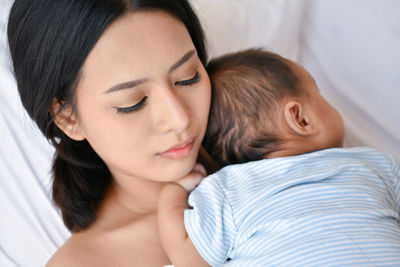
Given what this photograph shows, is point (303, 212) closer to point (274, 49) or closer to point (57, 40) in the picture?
point (57, 40)

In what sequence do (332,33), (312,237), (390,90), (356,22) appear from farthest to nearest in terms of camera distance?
(332,33), (356,22), (390,90), (312,237)

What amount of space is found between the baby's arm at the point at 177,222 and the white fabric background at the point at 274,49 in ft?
2.00

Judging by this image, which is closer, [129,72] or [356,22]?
[129,72]

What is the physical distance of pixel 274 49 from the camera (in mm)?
2021

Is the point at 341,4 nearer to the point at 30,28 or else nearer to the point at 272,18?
the point at 272,18

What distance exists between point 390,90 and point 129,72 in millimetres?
1178

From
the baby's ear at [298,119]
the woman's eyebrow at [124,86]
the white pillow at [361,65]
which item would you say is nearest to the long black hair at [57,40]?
the woman's eyebrow at [124,86]

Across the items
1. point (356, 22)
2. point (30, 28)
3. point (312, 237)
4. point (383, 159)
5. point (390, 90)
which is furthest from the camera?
point (356, 22)

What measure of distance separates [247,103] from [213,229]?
391 mm

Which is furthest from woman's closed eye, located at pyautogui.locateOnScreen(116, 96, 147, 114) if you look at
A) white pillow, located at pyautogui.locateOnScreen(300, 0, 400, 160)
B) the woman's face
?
white pillow, located at pyautogui.locateOnScreen(300, 0, 400, 160)

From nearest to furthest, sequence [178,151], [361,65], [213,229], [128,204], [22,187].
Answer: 1. [213,229]
2. [178,151]
3. [128,204]
4. [22,187]
5. [361,65]

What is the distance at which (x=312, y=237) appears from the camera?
97cm

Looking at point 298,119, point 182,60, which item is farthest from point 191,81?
point 298,119

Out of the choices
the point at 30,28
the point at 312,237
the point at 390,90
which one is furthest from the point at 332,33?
the point at 30,28
